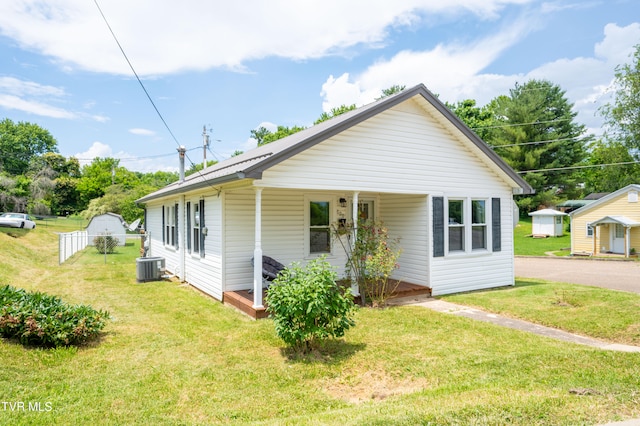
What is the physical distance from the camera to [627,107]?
90.6 ft

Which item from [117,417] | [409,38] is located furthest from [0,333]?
[409,38]

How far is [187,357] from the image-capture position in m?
5.18

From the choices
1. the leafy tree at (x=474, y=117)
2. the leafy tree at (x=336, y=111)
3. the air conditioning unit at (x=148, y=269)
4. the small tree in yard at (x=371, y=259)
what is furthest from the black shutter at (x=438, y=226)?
the leafy tree at (x=474, y=117)

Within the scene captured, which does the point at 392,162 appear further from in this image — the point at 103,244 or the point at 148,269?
the point at 103,244

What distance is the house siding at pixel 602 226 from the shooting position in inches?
835

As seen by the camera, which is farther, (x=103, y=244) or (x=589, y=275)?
(x=103, y=244)

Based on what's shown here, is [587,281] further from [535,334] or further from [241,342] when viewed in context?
[241,342]

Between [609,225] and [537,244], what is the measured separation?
192 inches

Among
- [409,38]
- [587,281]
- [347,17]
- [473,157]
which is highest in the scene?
[409,38]

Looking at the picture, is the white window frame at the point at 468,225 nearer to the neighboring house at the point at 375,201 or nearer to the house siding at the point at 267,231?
the neighboring house at the point at 375,201

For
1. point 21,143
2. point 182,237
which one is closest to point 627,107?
point 182,237

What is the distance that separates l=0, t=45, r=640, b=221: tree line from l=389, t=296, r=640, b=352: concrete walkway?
67.5 ft

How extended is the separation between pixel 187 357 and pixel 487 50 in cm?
1590

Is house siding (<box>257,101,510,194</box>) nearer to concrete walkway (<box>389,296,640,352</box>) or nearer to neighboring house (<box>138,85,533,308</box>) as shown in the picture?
neighboring house (<box>138,85,533,308</box>)
